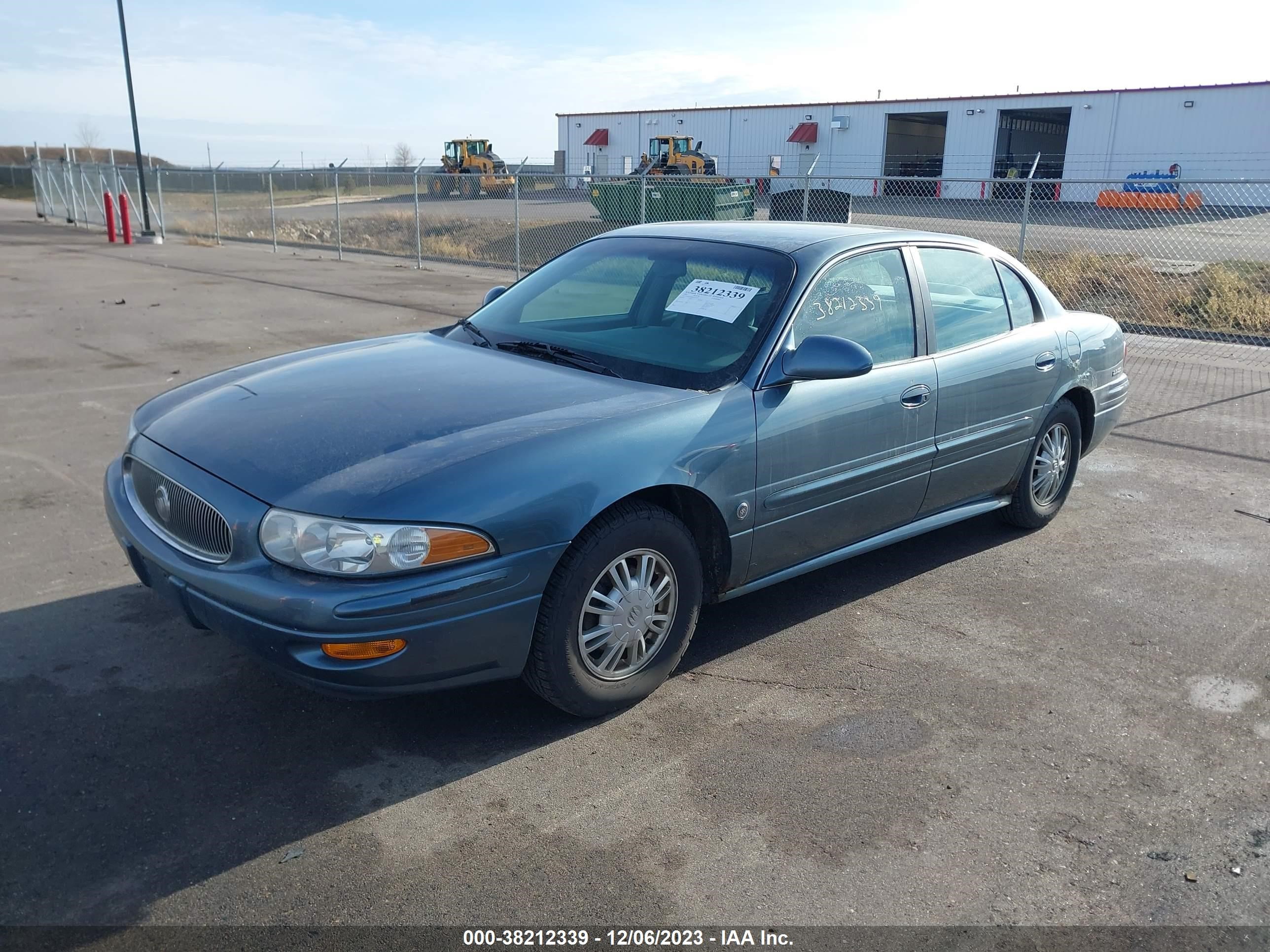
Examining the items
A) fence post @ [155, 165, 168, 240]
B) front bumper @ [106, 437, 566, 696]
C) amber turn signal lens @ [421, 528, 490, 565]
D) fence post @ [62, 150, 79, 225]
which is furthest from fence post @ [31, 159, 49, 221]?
amber turn signal lens @ [421, 528, 490, 565]

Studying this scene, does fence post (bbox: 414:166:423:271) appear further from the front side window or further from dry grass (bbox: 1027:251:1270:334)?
the front side window

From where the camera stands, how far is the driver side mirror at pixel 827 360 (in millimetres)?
3832

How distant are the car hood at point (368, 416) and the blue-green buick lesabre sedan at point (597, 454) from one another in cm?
1

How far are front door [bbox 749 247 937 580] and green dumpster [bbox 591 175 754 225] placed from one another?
15999 mm

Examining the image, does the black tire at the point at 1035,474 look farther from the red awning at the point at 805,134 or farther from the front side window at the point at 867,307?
the red awning at the point at 805,134

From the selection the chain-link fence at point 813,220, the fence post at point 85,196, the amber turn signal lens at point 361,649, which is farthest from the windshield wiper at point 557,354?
the fence post at point 85,196

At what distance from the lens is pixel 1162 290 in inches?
625

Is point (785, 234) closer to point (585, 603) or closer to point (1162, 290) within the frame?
point (585, 603)

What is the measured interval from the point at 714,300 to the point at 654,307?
1.18ft

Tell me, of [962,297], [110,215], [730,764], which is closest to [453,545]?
[730,764]

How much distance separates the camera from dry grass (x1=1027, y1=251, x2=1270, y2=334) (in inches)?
558

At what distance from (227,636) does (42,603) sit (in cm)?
174

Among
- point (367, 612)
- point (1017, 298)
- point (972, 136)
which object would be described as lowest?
point (367, 612)

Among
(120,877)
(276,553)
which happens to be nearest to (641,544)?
(276,553)
